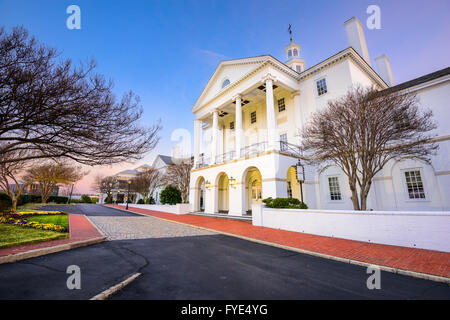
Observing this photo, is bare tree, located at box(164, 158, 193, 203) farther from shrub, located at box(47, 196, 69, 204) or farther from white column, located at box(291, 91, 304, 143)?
shrub, located at box(47, 196, 69, 204)

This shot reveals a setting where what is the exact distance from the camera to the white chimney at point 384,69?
21062mm

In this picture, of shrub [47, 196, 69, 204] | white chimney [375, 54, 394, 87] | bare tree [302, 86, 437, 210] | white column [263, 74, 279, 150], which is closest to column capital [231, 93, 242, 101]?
white column [263, 74, 279, 150]

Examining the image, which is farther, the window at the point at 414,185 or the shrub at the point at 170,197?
the shrub at the point at 170,197

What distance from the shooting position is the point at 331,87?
53.3 feet

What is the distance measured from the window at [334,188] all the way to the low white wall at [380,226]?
7.37 metres

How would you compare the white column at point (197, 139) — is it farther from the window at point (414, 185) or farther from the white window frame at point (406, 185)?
the window at point (414, 185)

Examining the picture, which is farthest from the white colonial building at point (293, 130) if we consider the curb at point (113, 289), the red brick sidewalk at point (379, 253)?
the curb at point (113, 289)

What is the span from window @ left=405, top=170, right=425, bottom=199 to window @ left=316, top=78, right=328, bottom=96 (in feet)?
28.9

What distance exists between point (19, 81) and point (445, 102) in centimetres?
2158

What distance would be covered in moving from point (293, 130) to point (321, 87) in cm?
444

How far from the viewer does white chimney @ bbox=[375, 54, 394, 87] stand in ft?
69.1

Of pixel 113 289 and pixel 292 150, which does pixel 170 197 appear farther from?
pixel 113 289
